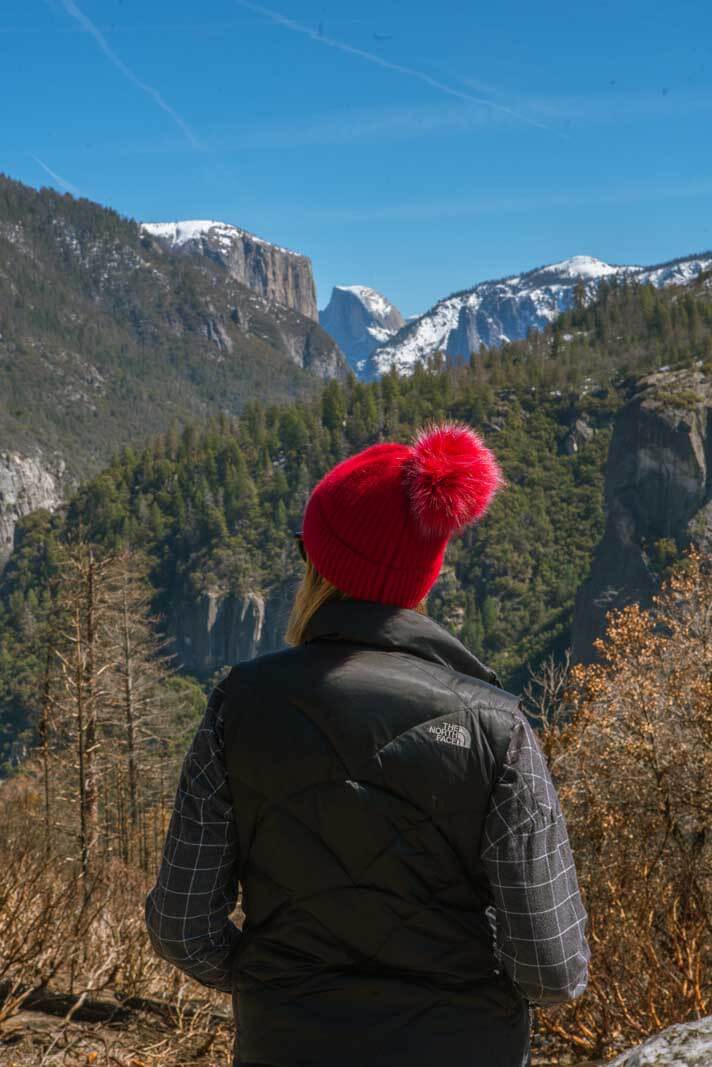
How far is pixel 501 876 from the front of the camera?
173cm

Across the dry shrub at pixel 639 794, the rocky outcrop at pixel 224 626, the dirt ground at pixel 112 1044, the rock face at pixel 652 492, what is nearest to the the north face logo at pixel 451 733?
the dirt ground at pixel 112 1044

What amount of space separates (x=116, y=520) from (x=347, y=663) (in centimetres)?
13584

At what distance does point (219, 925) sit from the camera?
195 centimetres

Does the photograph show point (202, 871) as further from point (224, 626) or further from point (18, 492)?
point (18, 492)

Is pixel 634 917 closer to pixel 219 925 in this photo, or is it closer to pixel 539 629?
pixel 219 925

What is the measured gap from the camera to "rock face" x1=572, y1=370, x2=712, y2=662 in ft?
271

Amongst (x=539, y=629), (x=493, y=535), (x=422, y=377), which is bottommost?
(x=539, y=629)

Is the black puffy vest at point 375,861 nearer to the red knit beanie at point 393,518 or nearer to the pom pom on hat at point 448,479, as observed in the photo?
the red knit beanie at point 393,518

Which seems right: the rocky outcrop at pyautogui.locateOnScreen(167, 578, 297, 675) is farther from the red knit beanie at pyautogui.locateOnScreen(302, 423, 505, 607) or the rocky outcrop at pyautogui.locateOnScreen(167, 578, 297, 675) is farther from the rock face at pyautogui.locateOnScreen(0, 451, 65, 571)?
the red knit beanie at pyautogui.locateOnScreen(302, 423, 505, 607)

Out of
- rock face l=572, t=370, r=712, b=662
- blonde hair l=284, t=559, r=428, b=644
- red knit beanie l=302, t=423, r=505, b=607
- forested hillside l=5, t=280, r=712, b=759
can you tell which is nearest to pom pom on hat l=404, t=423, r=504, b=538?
red knit beanie l=302, t=423, r=505, b=607

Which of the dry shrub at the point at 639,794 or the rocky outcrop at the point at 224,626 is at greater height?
the dry shrub at the point at 639,794

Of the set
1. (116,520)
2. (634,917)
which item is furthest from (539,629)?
(634,917)

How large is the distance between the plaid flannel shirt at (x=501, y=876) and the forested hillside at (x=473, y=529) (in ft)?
316

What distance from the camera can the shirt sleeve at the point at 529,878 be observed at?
1.72 meters
